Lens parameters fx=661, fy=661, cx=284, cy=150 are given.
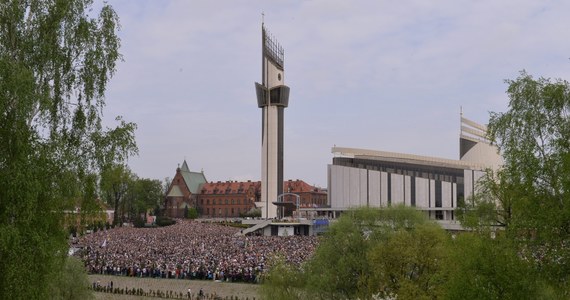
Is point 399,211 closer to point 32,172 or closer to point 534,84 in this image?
point 534,84

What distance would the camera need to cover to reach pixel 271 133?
101 metres

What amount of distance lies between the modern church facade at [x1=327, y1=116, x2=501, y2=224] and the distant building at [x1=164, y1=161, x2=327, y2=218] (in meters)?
51.5

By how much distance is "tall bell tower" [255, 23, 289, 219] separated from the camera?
101 m

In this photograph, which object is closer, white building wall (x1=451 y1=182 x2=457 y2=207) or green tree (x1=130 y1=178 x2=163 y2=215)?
white building wall (x1=451 y1=182 x2=457 y2=207)

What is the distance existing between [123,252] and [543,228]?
48194 millimetres

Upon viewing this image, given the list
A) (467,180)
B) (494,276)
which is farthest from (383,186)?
(494,276)

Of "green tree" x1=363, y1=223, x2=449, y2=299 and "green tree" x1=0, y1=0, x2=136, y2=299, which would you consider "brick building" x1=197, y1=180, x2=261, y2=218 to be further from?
"green tree" x1=0, y1=0, x2=136, y2=299

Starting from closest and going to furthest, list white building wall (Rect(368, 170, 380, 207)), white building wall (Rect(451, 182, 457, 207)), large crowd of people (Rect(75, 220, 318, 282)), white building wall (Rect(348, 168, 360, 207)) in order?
large crowd of people (Rect(75, 220, 318, 282)), white building wall (Rect(451, 182, 457, 207)), white building wall (Rect(368, 170, 380, 207)), white building wall (Rect(348, 168, 360, 207))

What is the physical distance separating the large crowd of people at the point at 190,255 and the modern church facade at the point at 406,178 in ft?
75.6

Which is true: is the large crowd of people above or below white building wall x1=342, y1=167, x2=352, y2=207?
below

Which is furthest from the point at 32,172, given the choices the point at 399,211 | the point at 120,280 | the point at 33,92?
the point at 120,280

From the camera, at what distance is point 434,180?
86.4 m

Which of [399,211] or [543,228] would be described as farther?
[399,211]

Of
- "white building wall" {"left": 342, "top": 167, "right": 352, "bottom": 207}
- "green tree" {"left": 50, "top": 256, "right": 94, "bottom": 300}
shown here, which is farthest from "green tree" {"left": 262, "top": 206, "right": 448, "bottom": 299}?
"white building wall" {"left": 342, "top": 167, "right": 352, "bottom": 207}
